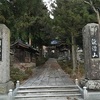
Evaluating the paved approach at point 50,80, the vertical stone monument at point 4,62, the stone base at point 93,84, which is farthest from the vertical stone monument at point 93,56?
the vertical stone monument at point 4,62

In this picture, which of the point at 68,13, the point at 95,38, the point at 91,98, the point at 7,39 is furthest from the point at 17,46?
the point at 91,98

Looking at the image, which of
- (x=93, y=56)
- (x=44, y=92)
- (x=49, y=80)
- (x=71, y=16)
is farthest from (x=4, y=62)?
(x=71, y=16)

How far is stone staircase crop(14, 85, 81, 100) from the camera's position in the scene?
997 cm

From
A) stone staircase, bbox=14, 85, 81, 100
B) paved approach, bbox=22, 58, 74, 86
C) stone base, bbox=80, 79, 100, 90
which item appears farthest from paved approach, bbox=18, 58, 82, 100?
stone base, bbox=80, 79, 100, 90

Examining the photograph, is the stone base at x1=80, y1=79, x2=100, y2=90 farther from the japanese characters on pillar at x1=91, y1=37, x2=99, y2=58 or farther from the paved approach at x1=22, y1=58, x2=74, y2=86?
the paved approach at x1=22, y1=58, x2=74, y2=86

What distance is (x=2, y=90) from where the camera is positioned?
1041cm

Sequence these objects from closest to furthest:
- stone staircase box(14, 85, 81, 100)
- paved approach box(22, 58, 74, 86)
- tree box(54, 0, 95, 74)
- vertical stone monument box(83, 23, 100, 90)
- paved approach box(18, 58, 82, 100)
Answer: stone staircase box(14, 85, 81, 100), vertical stone monument box(83, 23, 100, 90), paved approach box(18, 58, 82, 100), paved approach box(22, 58, 74, 86), tree box(54, 0, 95, 74)

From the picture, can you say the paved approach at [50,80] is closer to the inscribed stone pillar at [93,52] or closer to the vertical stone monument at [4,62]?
the vertical stone monument at [4,62]

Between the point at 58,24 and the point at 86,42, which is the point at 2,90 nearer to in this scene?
the point at 86,42

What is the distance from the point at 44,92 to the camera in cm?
1073

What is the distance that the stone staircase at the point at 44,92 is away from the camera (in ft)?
32.7

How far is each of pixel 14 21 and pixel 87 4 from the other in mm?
7442

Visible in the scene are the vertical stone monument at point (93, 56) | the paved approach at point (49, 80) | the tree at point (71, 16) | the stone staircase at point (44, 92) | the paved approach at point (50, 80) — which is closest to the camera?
the stone staircase at point (44, 92)

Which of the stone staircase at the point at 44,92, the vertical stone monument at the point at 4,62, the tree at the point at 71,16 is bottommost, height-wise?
the stone staircase at the point at 44,92
